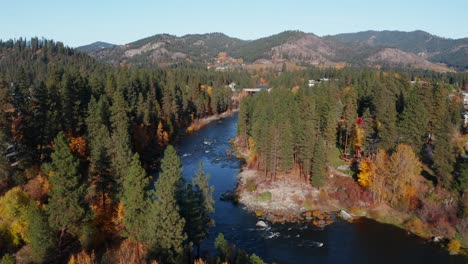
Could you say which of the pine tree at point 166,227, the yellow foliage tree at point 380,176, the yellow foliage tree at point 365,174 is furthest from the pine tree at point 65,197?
the yellow foliage tree at point 365,174

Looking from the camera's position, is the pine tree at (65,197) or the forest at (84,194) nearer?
the forest at (84,194)

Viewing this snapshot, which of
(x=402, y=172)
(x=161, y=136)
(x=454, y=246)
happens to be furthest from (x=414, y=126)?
(x=161, y=136)

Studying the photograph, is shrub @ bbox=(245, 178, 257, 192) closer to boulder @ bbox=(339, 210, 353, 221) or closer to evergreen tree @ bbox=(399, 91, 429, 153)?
boulder @ bbox=(339, 210, 353, 221)

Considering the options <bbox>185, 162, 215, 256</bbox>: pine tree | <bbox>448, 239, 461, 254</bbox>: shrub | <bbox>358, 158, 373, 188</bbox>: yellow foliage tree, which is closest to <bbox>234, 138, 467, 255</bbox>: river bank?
<bbox>448, 239, 461, 254</bbox>: shrub

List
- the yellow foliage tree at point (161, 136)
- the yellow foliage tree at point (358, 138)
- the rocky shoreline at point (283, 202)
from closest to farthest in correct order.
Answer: the rocky shoreline at point (283, 202) < the yellow foliage tree at point (358, 138) < the yellow foliage tree at point (161, 136)

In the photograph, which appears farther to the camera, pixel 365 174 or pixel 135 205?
pixel 365 174

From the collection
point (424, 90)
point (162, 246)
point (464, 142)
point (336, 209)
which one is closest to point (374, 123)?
point (424, 90)

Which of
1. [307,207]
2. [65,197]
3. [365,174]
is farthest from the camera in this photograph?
[365,174]

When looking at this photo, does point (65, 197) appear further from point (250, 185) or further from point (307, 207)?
point (307, 207)

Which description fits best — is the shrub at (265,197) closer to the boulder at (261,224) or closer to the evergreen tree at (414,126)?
the boulder at (261,224)
